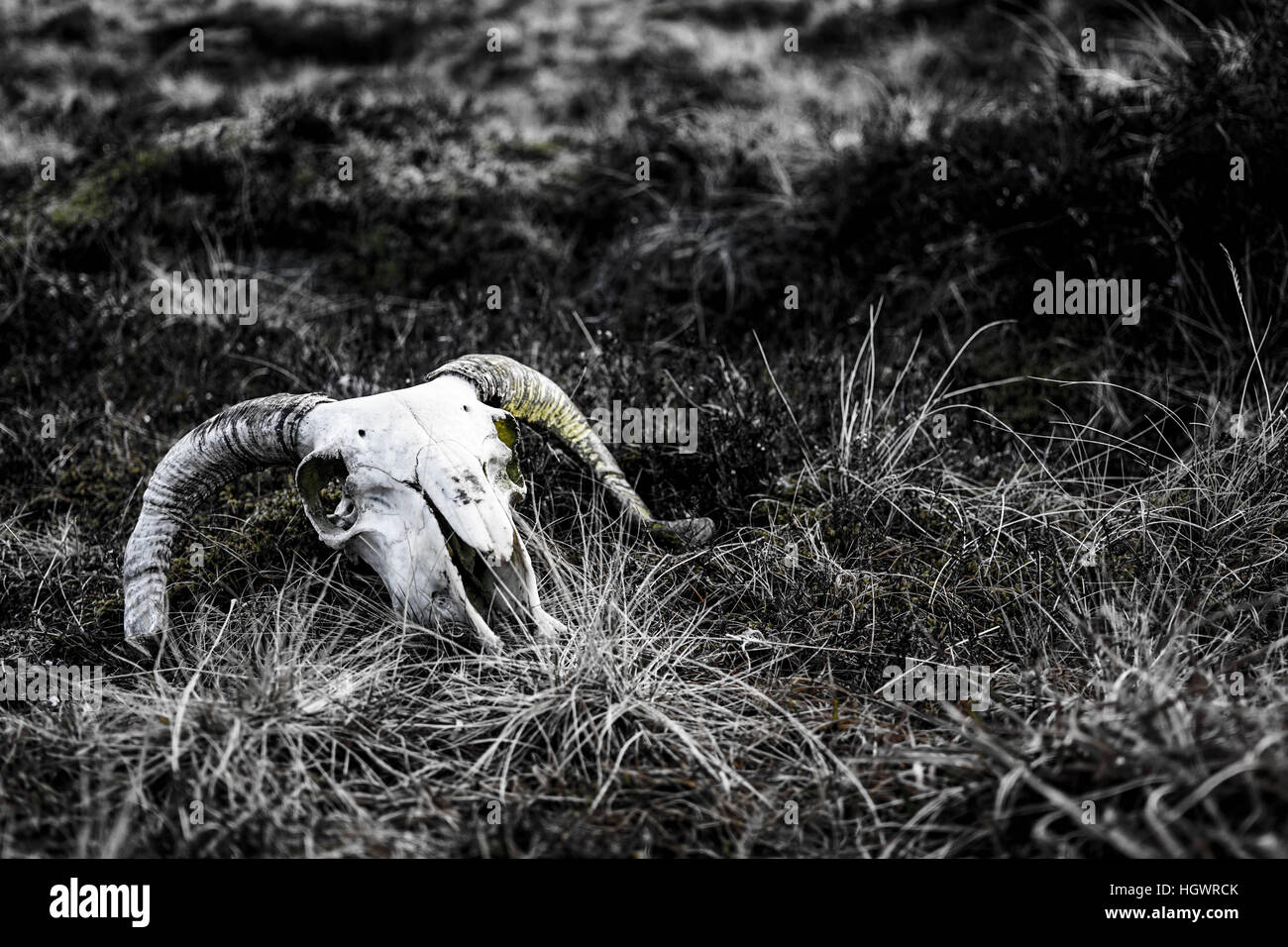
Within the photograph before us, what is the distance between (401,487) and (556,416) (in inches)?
44.5

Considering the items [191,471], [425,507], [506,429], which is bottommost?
[425,507]

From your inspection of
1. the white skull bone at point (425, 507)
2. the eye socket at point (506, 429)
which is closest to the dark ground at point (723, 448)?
the white skull bone at point (425, 507)

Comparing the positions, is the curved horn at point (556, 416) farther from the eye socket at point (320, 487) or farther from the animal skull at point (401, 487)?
the eye socket at point (320, 487)

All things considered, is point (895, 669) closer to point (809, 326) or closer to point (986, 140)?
point (809, 326)

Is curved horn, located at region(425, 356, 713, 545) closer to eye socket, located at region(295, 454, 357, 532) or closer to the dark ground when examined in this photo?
the dark ground

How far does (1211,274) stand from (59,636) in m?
6.72

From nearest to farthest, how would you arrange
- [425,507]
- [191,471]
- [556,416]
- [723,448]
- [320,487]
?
[425,507] → [320,487] → [191,471] → [556,416] → [723,448]

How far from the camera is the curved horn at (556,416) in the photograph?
4121 mm

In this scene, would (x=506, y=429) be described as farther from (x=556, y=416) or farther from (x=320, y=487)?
(x=320, y=487)

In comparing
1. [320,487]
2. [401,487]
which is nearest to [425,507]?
[401,487]

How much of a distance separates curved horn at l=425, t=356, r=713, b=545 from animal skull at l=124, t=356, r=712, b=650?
0.02m

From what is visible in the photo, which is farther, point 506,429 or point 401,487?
point 506,429

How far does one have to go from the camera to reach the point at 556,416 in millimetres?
4500
